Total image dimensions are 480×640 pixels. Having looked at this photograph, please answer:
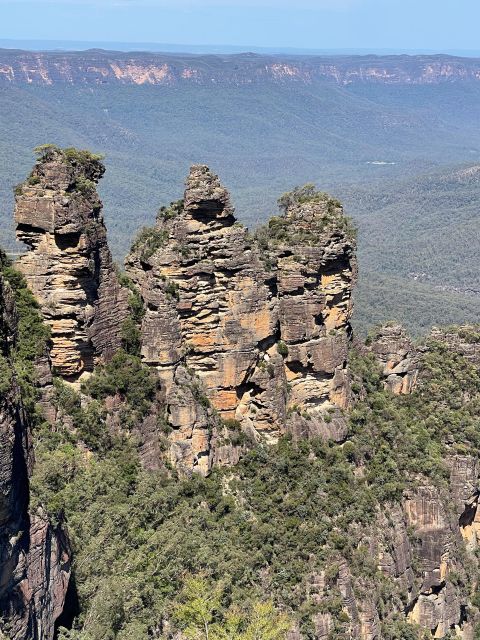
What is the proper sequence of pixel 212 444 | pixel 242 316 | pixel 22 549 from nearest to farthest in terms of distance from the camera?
pixel 22 549 → pixel 212 444 → pixel 242 316

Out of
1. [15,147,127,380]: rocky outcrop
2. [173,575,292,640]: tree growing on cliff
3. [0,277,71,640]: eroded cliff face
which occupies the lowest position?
[173,575,292,640]: tree growing on cliff

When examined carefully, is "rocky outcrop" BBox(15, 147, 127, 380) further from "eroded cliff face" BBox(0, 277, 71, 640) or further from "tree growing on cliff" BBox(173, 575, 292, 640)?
"tree growing on cliff" BBox(173, 575, 292, 640)

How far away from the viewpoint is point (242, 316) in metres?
40.7

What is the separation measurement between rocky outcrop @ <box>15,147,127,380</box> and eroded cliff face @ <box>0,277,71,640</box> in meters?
7.30

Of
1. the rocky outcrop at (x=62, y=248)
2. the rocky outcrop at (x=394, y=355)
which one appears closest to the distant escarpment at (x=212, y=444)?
the rocky outcrop at (x=62, y=248)

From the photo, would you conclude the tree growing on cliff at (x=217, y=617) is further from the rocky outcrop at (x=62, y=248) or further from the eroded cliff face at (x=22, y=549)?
the rocky outcrop at (x=62, y=248)

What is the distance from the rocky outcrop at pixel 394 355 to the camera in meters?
50.2

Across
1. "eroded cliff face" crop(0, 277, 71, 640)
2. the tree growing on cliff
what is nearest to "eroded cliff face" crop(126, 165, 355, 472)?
the tree growing on cliff

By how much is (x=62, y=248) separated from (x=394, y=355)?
22.9 meters

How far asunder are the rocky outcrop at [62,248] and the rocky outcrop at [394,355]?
1995 centimetres

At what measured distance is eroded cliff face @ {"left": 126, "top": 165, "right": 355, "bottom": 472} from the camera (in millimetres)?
38781

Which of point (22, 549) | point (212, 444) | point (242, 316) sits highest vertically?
point (242, 316)

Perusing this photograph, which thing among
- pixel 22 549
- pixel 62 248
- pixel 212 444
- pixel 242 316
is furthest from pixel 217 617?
pixel 62 248

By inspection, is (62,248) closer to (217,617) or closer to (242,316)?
(242,316)
